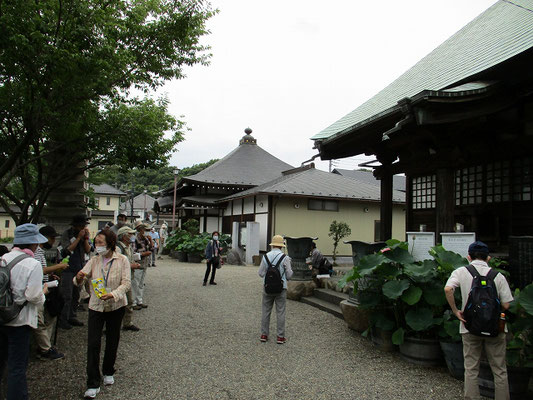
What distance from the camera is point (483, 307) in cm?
340

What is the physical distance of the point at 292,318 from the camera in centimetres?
722

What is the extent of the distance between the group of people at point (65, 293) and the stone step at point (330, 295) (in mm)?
4092

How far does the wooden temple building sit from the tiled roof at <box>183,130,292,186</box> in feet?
52.8

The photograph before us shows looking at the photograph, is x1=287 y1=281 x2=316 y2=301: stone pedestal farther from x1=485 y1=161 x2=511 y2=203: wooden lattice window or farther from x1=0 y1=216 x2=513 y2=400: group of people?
x1=485 y1=161 x2=511 y2=203: wooden lattice window

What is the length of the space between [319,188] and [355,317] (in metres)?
14.4

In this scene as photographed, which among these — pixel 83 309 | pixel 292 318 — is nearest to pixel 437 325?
pixel 292 318

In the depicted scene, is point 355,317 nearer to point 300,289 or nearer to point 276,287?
point 276,287

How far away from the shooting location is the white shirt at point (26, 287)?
3126mm

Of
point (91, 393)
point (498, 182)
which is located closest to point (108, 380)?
point (91, 393)

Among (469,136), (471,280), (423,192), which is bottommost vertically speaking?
(471,280)

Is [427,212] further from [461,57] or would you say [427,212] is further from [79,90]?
[79,90]

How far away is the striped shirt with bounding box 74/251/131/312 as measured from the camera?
154 inches

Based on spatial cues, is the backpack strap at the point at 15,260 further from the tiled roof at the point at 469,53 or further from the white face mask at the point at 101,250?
the tiled roof at the point at 469,53

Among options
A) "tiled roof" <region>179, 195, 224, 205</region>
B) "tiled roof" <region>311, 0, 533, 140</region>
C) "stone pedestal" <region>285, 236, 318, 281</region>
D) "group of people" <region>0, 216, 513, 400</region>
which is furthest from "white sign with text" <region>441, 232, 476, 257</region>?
"tiled roof" <region>179, 195, 224, 205</region>
